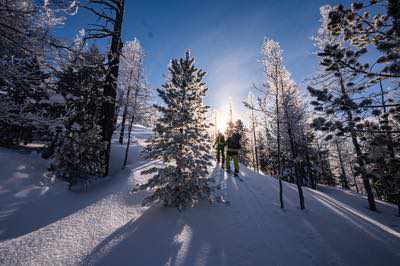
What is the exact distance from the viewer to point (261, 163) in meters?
38.2

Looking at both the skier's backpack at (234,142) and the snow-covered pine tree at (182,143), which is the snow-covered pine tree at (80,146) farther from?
the skier's backpack at (234,142)

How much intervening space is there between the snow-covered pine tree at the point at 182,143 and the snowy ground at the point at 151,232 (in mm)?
649

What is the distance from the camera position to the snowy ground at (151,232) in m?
3.58

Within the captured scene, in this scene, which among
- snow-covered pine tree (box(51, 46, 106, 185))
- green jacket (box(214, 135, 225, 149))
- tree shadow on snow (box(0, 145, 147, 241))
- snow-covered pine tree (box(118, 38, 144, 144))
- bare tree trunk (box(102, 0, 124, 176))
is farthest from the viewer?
snow-covered pine tree (box(118, 38, 144, 144))

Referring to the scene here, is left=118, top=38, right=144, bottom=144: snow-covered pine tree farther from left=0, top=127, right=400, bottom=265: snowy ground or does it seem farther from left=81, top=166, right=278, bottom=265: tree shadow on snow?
left=81, top=166, right=278, bottom=265: tree shadow on snow

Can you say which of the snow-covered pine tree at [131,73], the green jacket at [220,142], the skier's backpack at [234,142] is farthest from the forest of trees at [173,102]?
the snow-covered pine tree at [131,73]

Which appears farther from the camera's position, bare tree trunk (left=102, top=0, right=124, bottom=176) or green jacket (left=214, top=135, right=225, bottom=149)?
green jacket (left=214, top=135, right=225, bottom=149)

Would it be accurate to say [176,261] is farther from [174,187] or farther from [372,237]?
[372,237]


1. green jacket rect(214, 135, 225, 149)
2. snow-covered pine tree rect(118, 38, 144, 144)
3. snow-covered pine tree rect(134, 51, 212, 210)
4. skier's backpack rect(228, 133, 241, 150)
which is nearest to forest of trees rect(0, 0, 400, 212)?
snow-covered pine tree rect(134, 51, 212, 210)

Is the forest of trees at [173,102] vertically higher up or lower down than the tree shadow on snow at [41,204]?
higher up

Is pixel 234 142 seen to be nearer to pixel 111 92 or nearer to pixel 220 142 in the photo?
pixel 220 142

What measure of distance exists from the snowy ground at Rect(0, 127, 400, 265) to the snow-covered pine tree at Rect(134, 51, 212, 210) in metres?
0.65

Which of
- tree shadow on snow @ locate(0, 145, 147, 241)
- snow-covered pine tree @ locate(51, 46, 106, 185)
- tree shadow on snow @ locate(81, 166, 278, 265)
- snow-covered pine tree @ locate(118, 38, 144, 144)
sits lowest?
tree shadow on snow @ locate(81, 166, 278, 265)

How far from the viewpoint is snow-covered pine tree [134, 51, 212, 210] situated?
5488 millimetres
